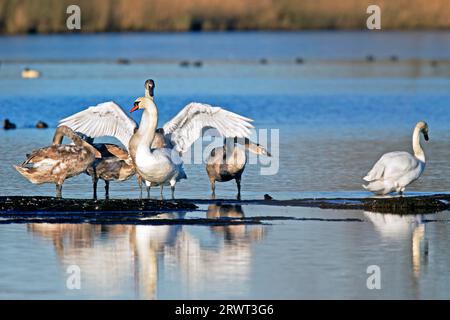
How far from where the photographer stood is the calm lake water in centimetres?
1237

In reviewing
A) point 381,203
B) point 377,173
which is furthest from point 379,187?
point 381,203

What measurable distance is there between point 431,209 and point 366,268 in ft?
12.3

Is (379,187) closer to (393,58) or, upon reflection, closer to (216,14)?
(393,58)

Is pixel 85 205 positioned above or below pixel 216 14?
below

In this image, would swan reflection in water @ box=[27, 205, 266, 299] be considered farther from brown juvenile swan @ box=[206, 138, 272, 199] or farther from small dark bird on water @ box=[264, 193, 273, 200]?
brown juvenile swan @ box=[206, 138, 272, 199]

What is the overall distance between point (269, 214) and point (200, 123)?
3.26m

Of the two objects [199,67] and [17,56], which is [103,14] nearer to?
[17,56]

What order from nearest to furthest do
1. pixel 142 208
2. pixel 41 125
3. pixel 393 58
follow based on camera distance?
1. pixel 142 208
2. pixel 41 125
3. pixel 393 58

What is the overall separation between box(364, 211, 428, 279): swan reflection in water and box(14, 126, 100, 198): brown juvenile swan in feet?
13.0

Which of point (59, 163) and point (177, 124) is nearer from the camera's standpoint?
point (59, 163)

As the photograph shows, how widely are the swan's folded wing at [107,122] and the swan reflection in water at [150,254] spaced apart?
3278 mm

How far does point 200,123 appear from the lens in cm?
1920

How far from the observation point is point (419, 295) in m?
11.8

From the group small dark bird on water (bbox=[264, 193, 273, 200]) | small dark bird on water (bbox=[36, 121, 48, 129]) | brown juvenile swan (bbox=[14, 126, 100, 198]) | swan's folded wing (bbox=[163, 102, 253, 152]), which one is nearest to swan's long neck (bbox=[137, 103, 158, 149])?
brown juvenile swan (bbox=[14, 126, 100, 198])
